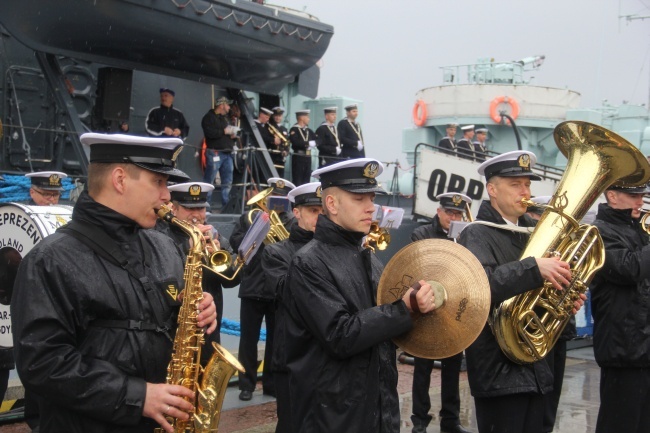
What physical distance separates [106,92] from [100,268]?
961 centimetres

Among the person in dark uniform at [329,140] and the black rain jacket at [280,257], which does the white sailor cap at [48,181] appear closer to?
the black rain jacket at [280,257]

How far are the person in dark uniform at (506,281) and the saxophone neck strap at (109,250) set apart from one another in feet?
5.89

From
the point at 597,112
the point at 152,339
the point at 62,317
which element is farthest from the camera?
the point at 597,112

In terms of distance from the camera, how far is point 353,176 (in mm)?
3770

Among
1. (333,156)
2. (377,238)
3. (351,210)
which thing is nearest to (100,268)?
(351,210)

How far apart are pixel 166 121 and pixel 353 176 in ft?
28.8

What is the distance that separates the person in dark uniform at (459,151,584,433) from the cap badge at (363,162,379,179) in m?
0.84

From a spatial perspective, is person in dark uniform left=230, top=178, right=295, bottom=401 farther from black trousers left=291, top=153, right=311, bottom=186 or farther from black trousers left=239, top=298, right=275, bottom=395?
black trousers left=291, top=153, right=311, bottom=186

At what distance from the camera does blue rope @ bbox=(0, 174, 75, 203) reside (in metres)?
9.58

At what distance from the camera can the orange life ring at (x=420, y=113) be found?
21.8 m

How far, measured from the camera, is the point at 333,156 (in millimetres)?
14328

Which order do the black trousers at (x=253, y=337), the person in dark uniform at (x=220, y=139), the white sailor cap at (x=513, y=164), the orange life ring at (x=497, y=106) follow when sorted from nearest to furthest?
1. the white sailor cap at (x=513, y=164)
2. the black trousers at (x=253, y=337)
3. the person in dark uniform at (x=220, y=139)
4. the orange life ring at (x=497, y=106)

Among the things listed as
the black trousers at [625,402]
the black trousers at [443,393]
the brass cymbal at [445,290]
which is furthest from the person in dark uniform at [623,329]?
the brass cymbal at [445,290]

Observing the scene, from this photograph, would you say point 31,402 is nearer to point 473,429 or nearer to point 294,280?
point 294,280
